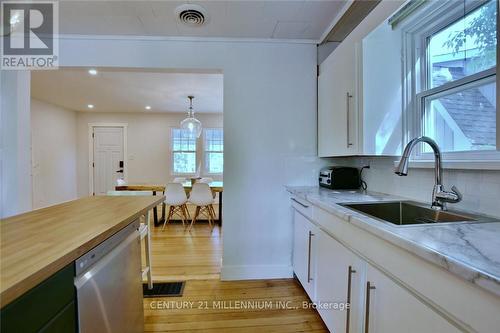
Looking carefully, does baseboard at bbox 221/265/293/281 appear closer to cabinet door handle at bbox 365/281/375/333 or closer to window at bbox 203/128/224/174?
cabinet door handle at bbox 365/281/375/333

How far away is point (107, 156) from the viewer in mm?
6703

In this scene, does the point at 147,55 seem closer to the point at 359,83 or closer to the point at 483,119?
the point at 359,83

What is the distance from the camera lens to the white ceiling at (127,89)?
3734 mm

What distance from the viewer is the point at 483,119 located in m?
1.28

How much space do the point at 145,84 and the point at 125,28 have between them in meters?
2.03

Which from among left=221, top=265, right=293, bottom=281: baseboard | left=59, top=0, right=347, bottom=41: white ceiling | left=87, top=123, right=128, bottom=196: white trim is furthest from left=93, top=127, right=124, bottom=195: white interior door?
left=221, top=265, right=293, bottom=281: baseboard

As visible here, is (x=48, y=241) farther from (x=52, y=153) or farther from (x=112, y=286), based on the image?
(x=52, y=153)

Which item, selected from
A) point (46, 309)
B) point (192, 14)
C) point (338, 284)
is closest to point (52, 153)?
point (192, 14)

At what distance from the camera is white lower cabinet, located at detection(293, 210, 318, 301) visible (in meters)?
1.83

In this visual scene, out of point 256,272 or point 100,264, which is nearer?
point 100,264

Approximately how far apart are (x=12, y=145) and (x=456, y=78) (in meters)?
3.17

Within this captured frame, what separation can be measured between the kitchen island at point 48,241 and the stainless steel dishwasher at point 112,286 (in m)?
0.07

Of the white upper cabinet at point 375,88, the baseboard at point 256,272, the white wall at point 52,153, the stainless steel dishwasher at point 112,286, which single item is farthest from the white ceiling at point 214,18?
the white wall at point 52,153

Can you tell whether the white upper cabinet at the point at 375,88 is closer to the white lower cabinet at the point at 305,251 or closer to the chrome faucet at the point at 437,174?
the chrome faucet at the point at 437,174
